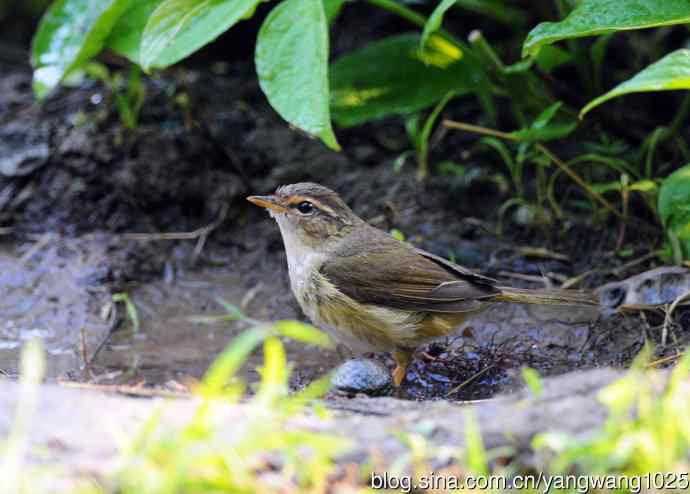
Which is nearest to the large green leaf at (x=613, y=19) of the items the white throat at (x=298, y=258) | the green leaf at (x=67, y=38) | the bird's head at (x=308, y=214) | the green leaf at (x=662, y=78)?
the green leaf at (x=662, y=78)

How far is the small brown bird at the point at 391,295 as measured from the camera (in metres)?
5.02

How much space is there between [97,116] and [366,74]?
2202 millimetres

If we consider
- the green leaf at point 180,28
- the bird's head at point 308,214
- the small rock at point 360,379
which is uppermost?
the green leaf at point 180,28

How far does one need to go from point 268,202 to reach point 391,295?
3.11 feet

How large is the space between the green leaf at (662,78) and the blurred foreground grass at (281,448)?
4.05 ft

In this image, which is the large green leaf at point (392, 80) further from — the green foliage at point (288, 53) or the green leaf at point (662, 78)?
the green leaf at point (662, 78)

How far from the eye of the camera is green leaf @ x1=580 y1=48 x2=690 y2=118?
12.0 ft

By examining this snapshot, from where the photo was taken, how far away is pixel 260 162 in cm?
723

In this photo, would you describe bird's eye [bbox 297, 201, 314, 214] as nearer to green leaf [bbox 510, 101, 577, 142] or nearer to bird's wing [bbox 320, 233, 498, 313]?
bird's wing [bbox 320, 233, 498, 313]

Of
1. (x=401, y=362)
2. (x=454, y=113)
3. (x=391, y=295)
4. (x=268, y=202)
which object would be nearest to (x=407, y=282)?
(x=391, y=295)

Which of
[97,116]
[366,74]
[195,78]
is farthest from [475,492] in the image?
[195,78]

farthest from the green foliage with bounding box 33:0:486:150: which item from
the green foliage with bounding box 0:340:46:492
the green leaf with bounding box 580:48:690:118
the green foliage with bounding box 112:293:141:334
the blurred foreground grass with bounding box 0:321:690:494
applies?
the green foliage with bounding box 0:340:46:492

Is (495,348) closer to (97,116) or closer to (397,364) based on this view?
(397,364)

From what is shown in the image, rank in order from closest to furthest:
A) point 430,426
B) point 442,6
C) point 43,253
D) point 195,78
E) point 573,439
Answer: point 573,439, point 430,426, point 442,6, point 43,253, point 195,78
